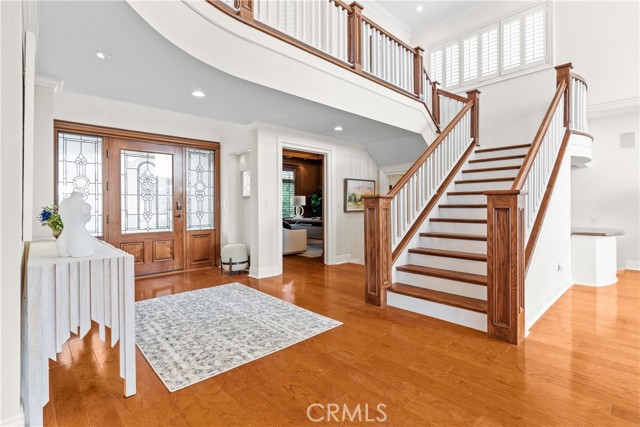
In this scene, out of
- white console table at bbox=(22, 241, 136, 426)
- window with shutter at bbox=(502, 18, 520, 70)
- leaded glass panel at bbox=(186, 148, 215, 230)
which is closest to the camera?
white console table at bbox=(22, 241, 136, 426)

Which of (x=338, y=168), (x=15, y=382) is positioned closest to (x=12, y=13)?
(x=15, y=382)

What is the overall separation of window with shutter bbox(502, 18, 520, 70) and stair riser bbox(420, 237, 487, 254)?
14.8ft

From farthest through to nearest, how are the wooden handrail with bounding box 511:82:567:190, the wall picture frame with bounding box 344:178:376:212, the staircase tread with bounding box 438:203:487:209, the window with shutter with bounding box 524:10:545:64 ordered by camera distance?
the wall picture frame with bounding box 344:178:376:212 < the window with shutter with bounding box 524:10:545:64 < the staircase tread with bounding box 438:203:487:209 < the wooden handrail with bounding box 511:82:567:190

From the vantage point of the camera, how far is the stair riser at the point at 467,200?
4.31m

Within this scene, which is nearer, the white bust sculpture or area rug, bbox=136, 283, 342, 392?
the white bust sculpture

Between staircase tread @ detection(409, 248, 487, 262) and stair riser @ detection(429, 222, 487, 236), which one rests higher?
stair riser @ detection(429, 222, 487, 236)

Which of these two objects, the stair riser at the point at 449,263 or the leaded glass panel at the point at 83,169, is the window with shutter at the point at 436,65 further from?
the leaded glass panel at the point at 83,169

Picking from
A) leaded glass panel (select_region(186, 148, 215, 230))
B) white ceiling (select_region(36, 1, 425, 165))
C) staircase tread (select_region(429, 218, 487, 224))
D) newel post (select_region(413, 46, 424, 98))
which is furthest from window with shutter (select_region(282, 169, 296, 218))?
staircase tread (select_region(429, 218, 487, 224))

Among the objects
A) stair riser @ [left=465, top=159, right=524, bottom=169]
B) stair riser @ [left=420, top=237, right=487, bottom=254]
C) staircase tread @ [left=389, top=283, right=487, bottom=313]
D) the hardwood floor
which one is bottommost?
the hardwood floor

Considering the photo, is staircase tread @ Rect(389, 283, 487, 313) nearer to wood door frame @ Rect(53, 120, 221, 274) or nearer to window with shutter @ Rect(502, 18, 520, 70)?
wood door frame @ Rect(53, 120, 221, 274)

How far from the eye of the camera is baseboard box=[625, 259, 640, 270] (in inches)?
205

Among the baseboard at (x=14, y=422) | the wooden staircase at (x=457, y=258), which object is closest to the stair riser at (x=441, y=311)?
the wooden staircase at (x=457, y=258)

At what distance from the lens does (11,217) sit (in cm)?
119

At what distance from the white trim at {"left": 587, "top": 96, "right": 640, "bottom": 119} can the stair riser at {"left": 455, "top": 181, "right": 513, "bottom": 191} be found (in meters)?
2.61
